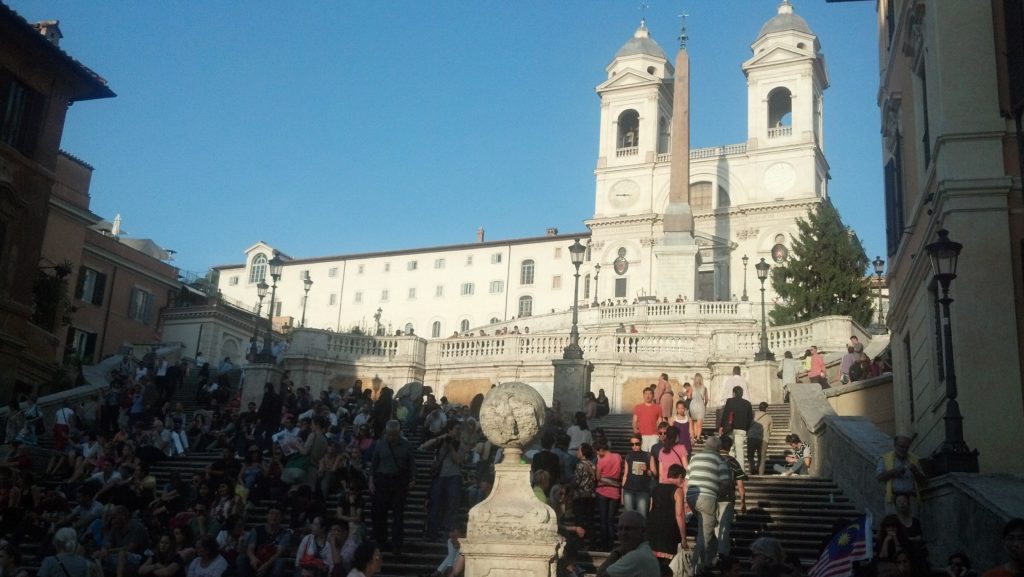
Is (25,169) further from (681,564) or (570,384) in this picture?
(681,564)

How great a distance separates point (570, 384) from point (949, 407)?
43.9 ft

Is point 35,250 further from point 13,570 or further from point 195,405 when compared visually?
point 13,570

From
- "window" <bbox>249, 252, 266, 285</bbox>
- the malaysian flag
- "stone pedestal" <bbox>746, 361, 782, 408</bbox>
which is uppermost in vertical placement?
"window" <bbox>249, 252, 266, 285</bbox>

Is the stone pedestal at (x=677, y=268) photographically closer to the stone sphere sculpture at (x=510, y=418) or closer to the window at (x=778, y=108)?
the window at (x=778, y=108)

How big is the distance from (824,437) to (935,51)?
263 inches

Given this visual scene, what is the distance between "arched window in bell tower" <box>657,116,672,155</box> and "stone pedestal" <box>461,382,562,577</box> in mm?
67965

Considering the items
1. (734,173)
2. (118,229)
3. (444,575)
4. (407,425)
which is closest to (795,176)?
(734,173)

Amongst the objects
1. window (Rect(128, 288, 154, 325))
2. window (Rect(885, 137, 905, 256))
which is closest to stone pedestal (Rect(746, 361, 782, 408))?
window (Rect(885, 137, 905, 256))

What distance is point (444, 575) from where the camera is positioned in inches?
426

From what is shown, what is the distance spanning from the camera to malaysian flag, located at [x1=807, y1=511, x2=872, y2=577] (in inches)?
328

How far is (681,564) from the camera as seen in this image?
38.9ft

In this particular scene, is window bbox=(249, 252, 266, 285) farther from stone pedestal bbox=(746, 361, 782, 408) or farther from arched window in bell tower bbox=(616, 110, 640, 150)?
stone pedestal bbox=(746, 361, 782, 408)

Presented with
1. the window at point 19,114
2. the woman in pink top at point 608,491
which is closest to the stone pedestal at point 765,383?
the woman in pink top at point 608,491

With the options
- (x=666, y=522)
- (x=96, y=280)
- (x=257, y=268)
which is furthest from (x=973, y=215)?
(x=257, y=268)
